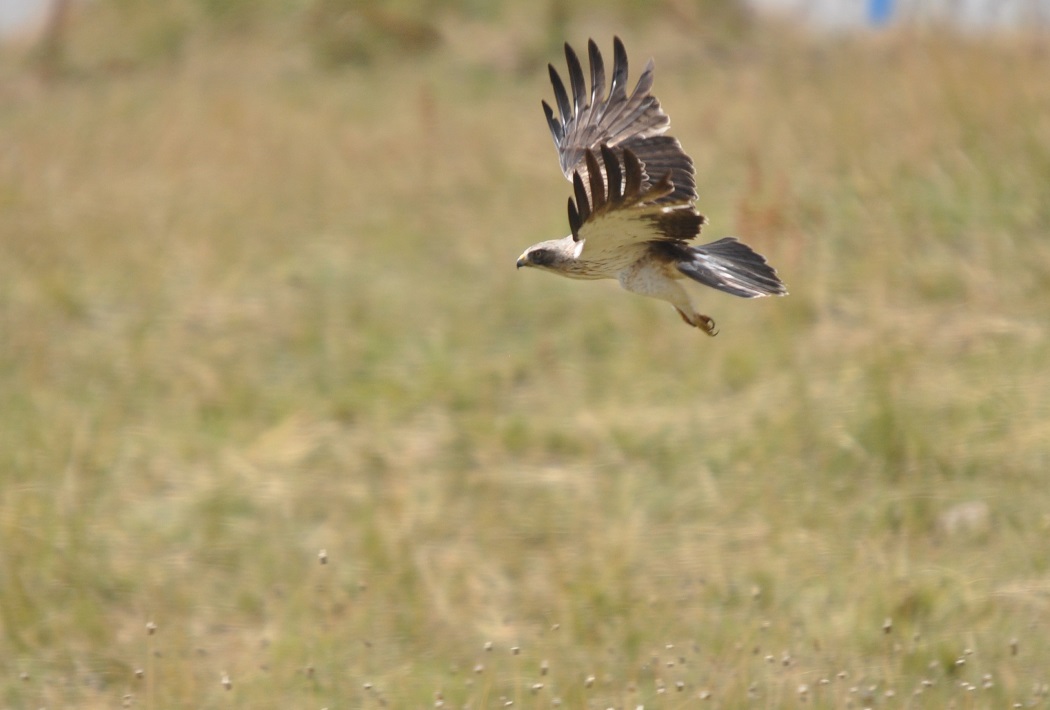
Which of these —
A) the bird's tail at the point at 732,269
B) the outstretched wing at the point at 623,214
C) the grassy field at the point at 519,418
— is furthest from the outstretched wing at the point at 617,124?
the grassy field at the point at 519,418

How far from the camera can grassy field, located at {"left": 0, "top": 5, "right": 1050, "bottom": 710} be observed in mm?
4418

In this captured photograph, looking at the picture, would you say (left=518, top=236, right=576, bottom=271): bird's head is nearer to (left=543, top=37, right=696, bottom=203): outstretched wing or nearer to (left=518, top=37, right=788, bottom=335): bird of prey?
(left=518, top=37, right=788, bottom=335): bird of prey

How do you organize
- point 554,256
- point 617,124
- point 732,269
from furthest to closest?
point 617,124 → point 732,269 → point 554,256

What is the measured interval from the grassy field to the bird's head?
118 centimetres

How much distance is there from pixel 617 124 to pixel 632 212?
1.01 meters

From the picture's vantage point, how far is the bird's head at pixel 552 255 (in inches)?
138

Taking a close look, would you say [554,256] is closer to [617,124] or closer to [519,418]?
[617,124]

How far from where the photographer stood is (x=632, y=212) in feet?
10.5

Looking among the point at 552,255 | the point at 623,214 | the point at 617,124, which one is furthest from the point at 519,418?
the point at 623,214

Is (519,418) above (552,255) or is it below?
above

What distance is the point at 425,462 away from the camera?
609cm

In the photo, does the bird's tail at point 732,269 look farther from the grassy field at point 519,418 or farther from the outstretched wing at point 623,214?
the grassy field at point 519,418

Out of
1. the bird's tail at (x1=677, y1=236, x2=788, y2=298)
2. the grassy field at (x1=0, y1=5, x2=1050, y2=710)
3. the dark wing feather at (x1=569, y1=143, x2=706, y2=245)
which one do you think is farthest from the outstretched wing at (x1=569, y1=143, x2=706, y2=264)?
the grassy field at (x1=0, y1=5, x2=1050, y2=710)

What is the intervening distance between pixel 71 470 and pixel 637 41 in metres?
8.48
